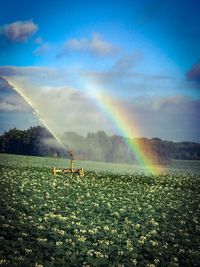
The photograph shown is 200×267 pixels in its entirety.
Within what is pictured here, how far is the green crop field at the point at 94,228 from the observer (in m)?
14.5

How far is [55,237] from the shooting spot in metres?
16.5

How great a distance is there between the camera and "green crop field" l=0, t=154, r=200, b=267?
47.6 feet

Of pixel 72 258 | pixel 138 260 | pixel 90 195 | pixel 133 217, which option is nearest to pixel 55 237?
pixel 72 258

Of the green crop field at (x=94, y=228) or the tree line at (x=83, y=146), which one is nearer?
the green crop field at (x=94, y=228)

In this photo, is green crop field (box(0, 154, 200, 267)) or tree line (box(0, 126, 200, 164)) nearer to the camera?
green crop field (box(0, 154, 200, 267))

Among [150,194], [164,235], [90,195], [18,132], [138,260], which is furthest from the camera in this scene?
[18,132]

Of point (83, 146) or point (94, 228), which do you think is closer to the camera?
point (94, 228)

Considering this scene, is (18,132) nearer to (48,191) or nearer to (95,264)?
(48,191)

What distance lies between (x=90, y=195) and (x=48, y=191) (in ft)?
11.7

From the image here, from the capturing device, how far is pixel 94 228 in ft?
61.3

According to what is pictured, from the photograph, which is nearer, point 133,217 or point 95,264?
point 95,264

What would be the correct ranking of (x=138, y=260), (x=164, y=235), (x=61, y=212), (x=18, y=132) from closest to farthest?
(x=138, y=260) → (x=164, y=235) → (x=61, y=212) → (x=18, y=132)

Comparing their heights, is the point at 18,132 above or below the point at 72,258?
above

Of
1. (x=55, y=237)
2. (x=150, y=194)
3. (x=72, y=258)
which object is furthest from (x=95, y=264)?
(x=150, y=194)
